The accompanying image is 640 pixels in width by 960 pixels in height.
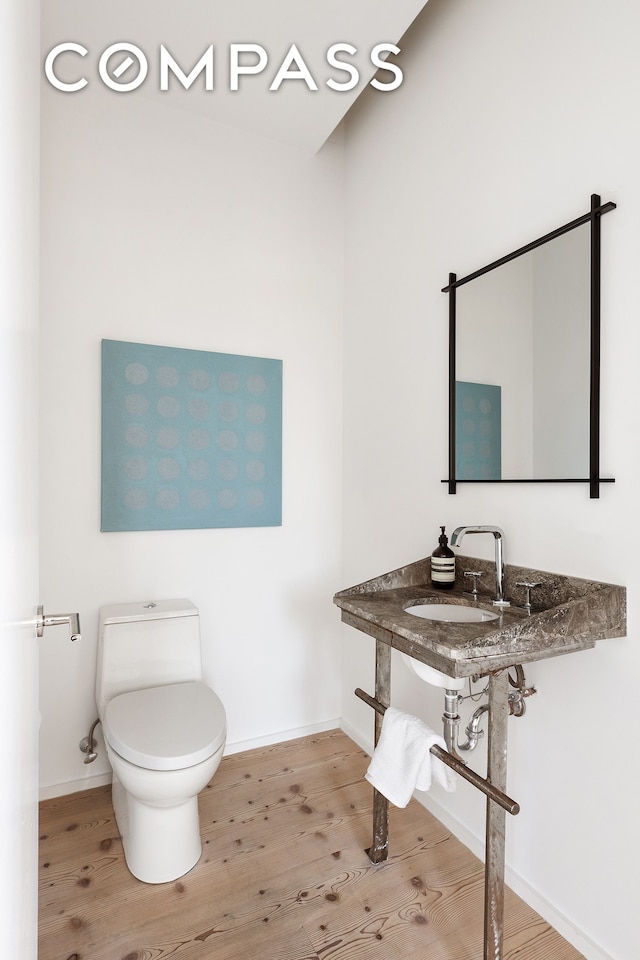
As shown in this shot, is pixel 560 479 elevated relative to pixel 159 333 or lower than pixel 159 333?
lower

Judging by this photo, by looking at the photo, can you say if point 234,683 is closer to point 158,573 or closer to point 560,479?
point 158,573

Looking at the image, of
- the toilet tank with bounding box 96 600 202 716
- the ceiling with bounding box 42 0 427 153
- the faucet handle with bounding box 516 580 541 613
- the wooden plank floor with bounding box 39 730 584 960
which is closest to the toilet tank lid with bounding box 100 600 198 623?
the toilet tank with bounding box 96 600 202 716

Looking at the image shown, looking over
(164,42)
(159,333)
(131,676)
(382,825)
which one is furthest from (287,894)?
(164,42)

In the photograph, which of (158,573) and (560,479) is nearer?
(560,479)

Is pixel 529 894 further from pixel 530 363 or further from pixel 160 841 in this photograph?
pixel 530 363

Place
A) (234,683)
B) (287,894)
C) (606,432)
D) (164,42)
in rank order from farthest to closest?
(234,683)
(164,42)
(287,894)
(606,432)

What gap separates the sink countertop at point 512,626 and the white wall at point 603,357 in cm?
5

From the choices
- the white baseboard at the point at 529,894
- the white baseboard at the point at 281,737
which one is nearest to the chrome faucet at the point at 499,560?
the white baseboard at the point at 529,894

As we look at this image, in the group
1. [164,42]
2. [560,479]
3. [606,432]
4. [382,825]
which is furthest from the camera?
[164,42]

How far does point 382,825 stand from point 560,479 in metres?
1.24

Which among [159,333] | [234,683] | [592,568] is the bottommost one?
[234,683]

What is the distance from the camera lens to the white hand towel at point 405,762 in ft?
4.62

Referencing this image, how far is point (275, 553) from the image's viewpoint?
97.3 inches

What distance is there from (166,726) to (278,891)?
1.97 ft
